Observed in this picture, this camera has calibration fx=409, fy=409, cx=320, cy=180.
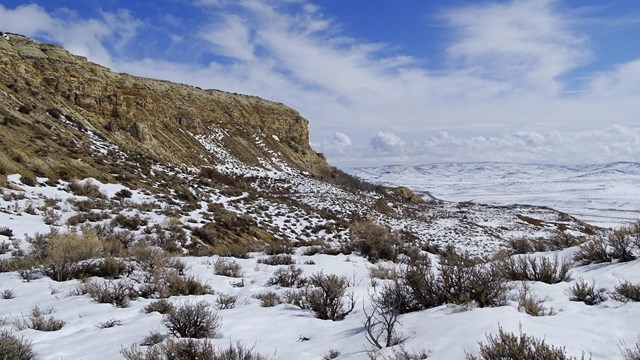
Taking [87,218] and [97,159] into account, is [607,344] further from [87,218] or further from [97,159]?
[97,159]

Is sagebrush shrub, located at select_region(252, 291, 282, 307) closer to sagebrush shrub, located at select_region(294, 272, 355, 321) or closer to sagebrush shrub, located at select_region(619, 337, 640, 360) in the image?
sagebrush shrub, located at select_region(294, 272, 355, 321)

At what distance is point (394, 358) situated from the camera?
11.4 feet

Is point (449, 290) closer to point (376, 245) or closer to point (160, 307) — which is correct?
point (160, 307)

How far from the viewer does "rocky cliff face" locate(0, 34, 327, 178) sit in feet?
71.5

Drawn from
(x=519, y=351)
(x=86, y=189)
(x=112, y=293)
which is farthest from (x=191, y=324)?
(x=86, y=189)

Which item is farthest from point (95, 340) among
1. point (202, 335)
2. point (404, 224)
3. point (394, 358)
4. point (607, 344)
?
point (404, 224)

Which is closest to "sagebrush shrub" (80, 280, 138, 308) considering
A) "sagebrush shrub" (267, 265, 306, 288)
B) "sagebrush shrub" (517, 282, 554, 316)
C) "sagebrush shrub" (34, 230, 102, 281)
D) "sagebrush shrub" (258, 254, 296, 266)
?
"sagebrush shrub" (34, 230, 102, 281)

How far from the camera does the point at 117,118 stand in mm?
38906

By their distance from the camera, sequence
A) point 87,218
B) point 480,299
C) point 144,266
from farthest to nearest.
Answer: point 87,218, point 144,266, point 480,299

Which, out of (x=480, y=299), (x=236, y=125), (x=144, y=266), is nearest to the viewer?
(x=480, y=299)

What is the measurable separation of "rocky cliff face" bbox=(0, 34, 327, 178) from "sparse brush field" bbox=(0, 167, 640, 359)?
11.8 meters

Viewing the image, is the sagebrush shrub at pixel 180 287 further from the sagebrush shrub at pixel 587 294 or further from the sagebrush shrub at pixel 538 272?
the sagebrush shrub at pixel 587 294

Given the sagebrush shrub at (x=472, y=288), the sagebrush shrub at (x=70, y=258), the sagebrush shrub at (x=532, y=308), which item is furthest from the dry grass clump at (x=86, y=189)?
the sagebrush shrub at (x=532, y=308)

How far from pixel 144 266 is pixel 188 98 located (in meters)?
49.4
